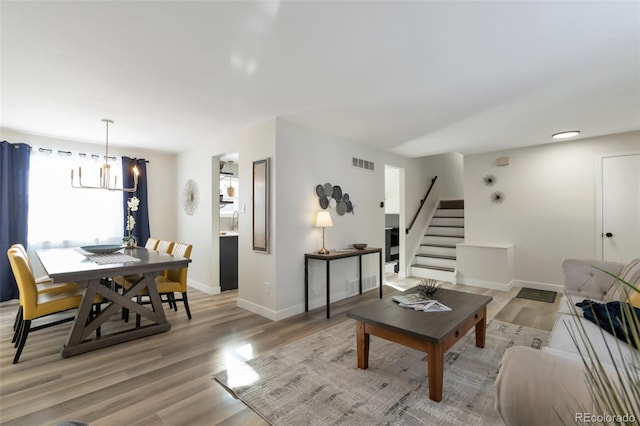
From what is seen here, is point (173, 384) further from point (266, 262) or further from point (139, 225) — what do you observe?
point (139, 225)

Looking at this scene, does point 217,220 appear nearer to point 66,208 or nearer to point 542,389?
point 66,208

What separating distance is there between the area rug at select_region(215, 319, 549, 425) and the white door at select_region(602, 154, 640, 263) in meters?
2.56

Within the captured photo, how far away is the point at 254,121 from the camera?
150 inches

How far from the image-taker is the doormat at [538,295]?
14.5ft

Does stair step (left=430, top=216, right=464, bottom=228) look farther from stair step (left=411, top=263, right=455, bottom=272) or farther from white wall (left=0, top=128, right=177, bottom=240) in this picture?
white wall (left=0, top=128, right=177, bottom=240)

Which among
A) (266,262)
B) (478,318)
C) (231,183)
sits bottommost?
(478,318)

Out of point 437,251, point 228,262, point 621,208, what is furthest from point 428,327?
point 437,251

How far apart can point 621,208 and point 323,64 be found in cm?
486

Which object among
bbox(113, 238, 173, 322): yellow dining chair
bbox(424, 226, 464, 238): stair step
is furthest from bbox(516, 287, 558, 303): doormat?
bbox(113, 238, 173, 322): yellow dining chair

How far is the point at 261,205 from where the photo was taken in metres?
3.81

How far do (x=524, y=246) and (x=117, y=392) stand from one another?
19.1 feet

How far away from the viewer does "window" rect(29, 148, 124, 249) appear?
4512 mm

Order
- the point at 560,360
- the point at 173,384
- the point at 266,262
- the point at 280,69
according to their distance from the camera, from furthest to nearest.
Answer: the point at 266,262 → the point at 280,69 → the point at 173,384 → the point at 560,360

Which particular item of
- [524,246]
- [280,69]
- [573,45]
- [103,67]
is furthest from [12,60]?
[524,246]
